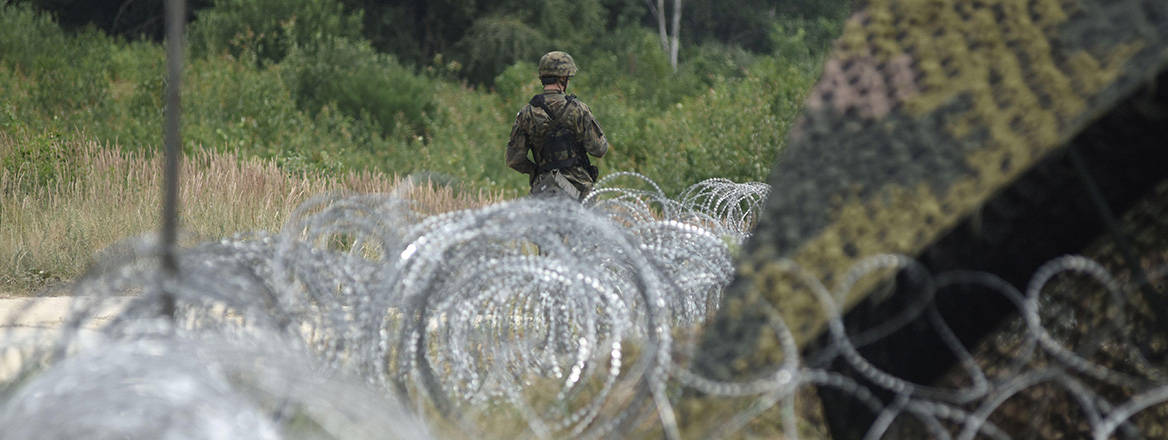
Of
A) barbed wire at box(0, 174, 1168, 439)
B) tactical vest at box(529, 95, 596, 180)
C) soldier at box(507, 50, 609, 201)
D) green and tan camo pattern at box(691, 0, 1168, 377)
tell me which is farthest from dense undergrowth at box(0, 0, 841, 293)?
green and tan camo pattern at box(691, 0, 1168, 377)

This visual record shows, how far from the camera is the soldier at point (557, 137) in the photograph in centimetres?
774

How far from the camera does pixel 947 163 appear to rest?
342 centimetres

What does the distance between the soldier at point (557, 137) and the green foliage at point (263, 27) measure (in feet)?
45.0

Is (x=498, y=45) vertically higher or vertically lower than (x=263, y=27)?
lower

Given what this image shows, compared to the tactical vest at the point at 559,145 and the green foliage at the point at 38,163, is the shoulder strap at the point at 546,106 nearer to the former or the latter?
the tactical vest at the point at 559,145

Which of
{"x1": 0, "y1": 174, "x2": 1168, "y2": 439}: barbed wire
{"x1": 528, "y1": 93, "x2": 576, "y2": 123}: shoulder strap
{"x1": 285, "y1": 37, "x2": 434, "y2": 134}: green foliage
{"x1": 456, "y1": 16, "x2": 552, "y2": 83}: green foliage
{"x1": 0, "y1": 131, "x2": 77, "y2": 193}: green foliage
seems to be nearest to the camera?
{"x1": 0, "y1": 174, "x2": 1168, "y2": 439}: barbed wire

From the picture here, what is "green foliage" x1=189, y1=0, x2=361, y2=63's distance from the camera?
21406 millimetres

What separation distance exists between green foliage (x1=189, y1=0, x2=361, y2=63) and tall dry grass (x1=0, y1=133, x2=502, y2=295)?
1016 cm

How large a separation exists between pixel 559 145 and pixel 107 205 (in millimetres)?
4103

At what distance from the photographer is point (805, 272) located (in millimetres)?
3396

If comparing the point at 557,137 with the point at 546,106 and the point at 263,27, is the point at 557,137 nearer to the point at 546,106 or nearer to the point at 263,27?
the point at 546,106

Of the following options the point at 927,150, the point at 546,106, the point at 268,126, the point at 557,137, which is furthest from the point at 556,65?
the point at 268,126

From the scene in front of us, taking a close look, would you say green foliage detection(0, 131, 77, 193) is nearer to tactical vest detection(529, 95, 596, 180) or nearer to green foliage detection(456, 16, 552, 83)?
tactical vest detection(529, 95, 596, 180)

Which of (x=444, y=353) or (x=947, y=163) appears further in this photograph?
(x=444, y=353)
